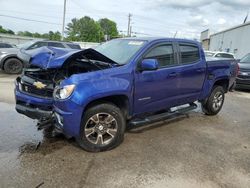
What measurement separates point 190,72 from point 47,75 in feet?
9.71

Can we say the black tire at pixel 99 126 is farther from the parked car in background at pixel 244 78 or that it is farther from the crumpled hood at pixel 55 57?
the parked car in background at pixel 244 78

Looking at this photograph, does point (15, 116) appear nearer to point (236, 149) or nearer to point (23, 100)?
point (23, 100)

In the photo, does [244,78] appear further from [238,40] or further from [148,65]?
[238,40]

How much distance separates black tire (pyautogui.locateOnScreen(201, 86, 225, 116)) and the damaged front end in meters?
3.40

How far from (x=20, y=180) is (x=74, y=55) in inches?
84.4

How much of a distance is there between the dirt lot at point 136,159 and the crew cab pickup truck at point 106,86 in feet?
1.21

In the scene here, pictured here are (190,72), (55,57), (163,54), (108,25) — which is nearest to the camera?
(55,57)

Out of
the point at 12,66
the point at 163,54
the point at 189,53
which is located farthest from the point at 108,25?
the point at 163,54

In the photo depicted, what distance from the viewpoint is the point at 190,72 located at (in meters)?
6.38

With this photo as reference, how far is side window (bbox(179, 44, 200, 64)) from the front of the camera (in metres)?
6.32

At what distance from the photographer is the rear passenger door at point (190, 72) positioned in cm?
622

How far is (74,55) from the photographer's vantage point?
499cm

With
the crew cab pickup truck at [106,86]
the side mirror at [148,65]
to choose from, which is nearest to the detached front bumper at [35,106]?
the crew cab pickup truck at [106,86]

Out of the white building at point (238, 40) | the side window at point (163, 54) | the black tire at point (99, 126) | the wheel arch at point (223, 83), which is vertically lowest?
the black tire at point (99, 126)
